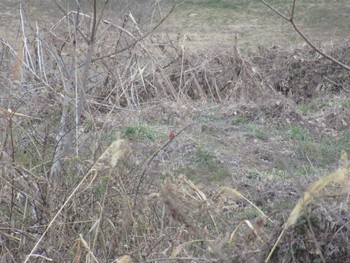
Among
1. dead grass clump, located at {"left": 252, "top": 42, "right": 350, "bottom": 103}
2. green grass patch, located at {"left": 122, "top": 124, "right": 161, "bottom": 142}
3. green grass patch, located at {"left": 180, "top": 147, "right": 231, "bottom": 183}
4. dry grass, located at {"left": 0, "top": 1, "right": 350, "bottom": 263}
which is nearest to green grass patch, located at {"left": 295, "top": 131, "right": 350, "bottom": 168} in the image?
dry grass, located at {"left": 0, "top": 1, "right": 350, "bottom": 263}

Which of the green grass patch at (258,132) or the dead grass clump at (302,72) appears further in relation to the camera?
the dead grass clump at (302,72)

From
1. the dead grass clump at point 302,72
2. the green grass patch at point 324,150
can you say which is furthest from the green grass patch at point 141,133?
the dead grass clump at point 302,72

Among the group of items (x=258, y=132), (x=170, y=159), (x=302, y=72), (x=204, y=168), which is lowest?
(x=302, y=72)

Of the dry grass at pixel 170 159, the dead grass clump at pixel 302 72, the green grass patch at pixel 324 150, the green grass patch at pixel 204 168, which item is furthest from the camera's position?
the dead grass clump at pixel 302 72

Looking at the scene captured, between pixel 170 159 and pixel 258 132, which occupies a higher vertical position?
pixel 170 159

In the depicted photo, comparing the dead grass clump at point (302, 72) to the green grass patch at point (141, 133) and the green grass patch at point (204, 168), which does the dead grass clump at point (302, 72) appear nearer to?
the green grass patch at point (141, 133)

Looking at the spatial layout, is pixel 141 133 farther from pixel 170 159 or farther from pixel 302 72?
pixel 302 72

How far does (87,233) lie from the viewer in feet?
14.2

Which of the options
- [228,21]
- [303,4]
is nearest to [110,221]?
[228,21]

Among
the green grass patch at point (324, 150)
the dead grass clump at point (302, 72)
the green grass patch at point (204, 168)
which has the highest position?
the green grass patch at point (204, 168)

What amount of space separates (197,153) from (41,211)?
399cm

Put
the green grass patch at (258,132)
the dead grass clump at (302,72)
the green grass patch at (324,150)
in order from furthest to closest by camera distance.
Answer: the dead grass clump at (302,72) → the green grass patch at (258,132) → the green grass patch at (324,150)

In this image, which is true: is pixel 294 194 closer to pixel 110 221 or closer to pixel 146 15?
pixel 110 221

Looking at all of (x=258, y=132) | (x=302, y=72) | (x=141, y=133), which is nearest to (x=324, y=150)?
(x=258, y=132)
